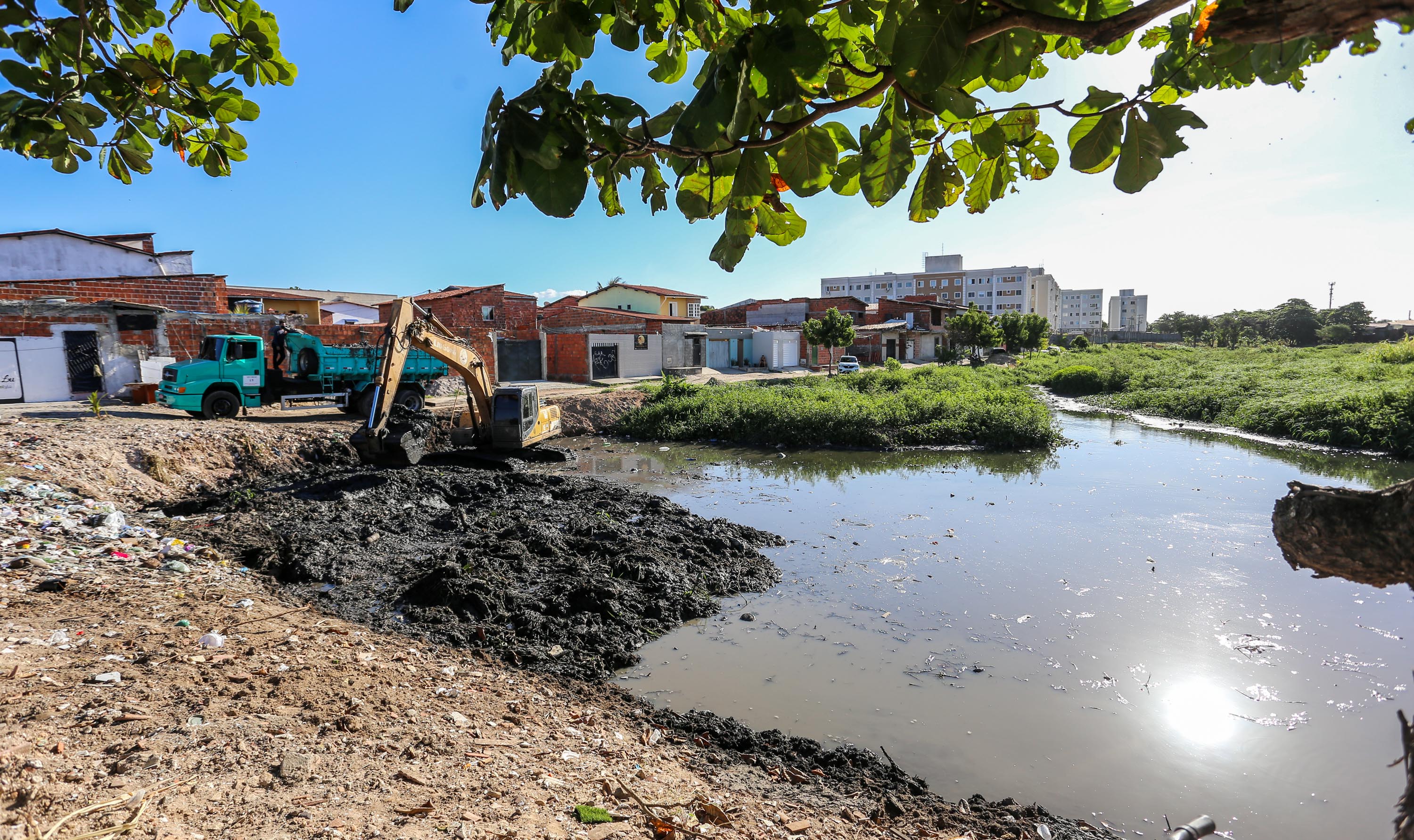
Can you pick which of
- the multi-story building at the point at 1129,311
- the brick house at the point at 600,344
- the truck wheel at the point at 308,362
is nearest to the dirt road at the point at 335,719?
the truck wheel at the point at 308,362

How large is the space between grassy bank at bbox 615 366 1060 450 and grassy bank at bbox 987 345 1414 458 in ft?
22.1

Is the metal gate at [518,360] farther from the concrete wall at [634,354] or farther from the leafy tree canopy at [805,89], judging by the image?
the leafy tree canopy at [805,89]

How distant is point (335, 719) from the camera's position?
3.79 m

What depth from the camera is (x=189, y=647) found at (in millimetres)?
4516

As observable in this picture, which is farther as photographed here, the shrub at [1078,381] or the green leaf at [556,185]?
the shrub at [1078,381]

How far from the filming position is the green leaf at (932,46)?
1.49 meters

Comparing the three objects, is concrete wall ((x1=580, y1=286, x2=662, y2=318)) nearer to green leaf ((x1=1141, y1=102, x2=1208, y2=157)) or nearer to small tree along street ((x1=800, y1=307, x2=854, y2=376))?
small tree along street ((x1=800, y1=307, x2=854, y2=376))

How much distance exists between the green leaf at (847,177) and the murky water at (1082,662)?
399 cm

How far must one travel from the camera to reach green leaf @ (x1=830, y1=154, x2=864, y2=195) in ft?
6.42

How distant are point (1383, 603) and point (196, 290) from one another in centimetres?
2553

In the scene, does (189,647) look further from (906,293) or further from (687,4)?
(906,293)

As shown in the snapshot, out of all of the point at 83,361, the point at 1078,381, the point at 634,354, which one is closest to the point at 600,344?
the point at 634,354

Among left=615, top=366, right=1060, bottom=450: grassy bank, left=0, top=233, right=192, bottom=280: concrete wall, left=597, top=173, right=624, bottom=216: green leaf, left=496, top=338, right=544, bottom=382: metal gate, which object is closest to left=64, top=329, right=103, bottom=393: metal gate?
left=0, top=233, right=192, bottom=280: concrete wall

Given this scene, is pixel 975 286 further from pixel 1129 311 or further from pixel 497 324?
pixel 497 324
